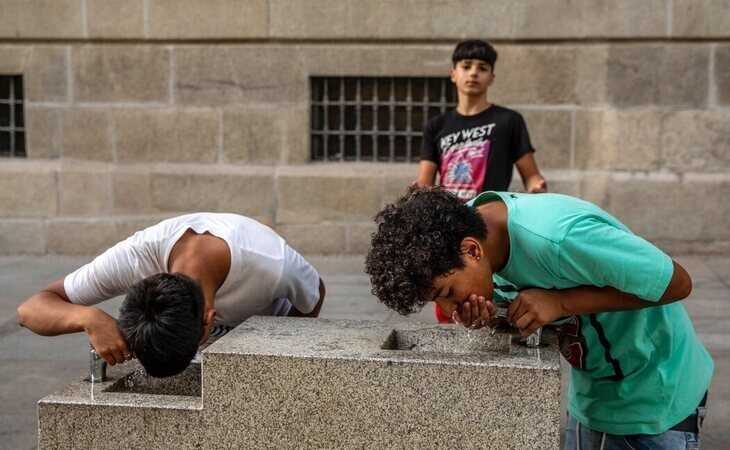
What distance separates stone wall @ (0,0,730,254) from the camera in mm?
7688

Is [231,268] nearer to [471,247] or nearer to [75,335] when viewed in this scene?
[471,247]

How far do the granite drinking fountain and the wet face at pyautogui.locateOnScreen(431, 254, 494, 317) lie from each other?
14 cm

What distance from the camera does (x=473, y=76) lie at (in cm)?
518

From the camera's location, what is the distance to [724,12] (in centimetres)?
756

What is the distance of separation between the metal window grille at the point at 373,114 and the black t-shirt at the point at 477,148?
3033 millimetres

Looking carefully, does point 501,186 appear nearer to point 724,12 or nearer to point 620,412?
point 620,412

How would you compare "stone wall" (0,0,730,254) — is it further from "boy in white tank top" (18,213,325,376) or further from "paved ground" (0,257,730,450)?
"boy in white tank top" (18,213,325,376)

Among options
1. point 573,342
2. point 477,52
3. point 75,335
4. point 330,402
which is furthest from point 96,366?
point 75,335

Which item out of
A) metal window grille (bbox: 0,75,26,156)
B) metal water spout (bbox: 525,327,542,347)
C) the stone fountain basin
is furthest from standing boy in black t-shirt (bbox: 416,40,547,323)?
metal window grille (bbox: 0,75,26,156)

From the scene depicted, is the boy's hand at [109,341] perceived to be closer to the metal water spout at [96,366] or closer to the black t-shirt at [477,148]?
the metal water spout at [96,366]

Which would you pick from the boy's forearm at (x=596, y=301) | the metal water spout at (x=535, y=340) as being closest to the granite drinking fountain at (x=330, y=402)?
the metal water spout at (x=535, y=340)

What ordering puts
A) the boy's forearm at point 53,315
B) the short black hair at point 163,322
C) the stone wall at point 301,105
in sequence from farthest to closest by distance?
the stone wall at point 301,105 → the boy's forearm at point 53,315 → the short black hair at point 163,322

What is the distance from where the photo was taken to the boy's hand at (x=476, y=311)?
7.80 feet

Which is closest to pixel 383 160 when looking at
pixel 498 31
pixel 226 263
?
pixel 498 31
